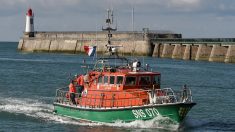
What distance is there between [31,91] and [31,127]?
14.7 meters

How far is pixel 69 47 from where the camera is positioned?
357 feet

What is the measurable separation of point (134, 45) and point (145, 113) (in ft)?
225

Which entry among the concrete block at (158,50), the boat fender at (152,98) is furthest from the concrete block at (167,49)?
the boat fender at (152,98)

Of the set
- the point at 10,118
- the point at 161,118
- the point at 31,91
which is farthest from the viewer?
the point at 31,91

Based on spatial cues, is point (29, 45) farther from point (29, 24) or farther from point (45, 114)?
point (45, 114)

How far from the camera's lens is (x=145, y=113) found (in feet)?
83.6

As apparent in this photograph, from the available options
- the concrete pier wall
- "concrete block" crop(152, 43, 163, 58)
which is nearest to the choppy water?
the concrete pier wall

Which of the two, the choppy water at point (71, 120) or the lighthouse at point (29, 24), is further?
the lighthouse at point (29, 24)

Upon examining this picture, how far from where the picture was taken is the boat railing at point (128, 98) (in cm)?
2567

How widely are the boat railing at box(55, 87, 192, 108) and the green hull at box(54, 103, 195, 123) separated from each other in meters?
0.32

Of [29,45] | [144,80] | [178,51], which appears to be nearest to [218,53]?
[178,51]

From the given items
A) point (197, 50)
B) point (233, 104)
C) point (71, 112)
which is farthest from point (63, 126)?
point (197, 50)

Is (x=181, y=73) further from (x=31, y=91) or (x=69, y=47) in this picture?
(x=69, y=47)

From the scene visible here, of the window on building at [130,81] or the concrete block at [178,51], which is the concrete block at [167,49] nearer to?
the concrete block at [178,51]
